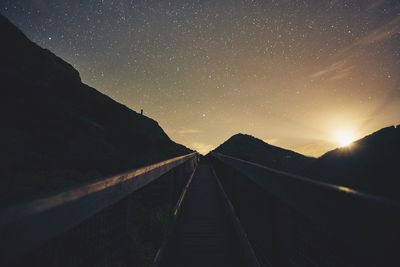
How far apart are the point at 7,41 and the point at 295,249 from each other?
48.5 meters

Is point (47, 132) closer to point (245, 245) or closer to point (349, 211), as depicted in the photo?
point (245, 245)

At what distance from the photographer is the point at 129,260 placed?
2.50 meters

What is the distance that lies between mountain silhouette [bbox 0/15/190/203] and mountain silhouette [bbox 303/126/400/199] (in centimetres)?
1346

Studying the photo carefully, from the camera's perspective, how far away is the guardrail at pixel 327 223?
774 mm

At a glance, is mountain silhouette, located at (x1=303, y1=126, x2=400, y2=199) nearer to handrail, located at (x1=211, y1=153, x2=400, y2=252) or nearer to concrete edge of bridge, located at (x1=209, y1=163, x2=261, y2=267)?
concrete edge of bridge, located at (x1=209, y1=163, x2=261, y2=267)

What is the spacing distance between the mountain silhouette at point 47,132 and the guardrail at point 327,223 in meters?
9.45

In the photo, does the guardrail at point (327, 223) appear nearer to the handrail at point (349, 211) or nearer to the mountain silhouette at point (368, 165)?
the handrail at point (349, 211)

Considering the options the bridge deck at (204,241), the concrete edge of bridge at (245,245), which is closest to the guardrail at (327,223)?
the concrete edge of bridge at (245,245)

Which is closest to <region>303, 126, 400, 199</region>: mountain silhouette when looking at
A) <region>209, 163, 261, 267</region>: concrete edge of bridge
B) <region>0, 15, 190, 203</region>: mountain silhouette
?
<region>209, 163, 261, 267</region>: concrete edge of bridge

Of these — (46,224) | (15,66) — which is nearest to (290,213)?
(46,224)

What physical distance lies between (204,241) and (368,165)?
12734mm

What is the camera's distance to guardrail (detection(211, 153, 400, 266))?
774mm

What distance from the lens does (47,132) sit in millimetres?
26391

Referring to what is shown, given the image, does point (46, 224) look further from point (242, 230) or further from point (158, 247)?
point (242, 230)
